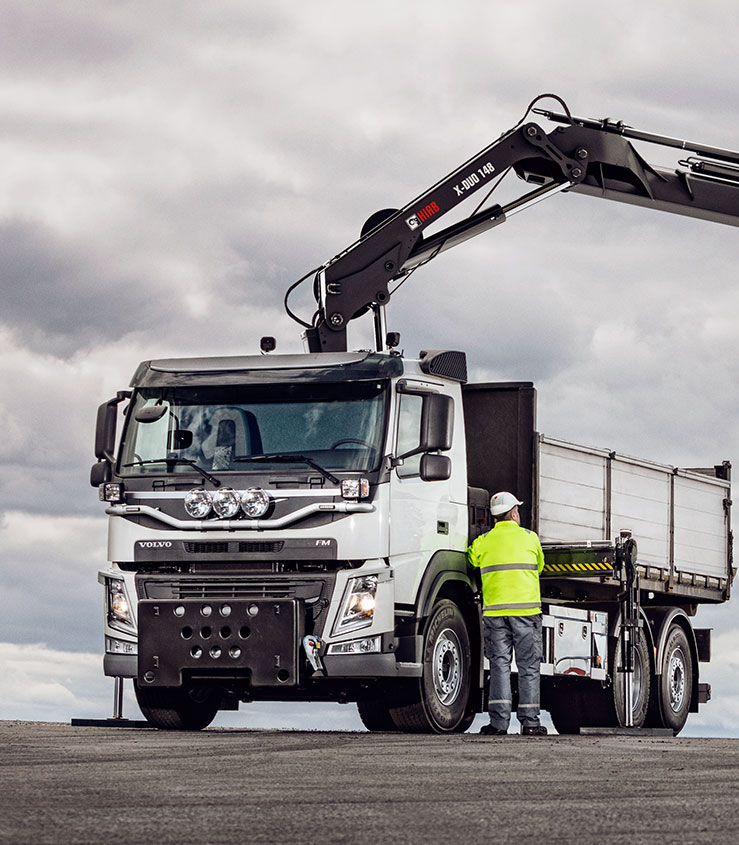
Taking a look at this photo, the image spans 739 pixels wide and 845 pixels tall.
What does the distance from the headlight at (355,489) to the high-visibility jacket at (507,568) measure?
166cm

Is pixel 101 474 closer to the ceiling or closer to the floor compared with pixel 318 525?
closer to the ceiling

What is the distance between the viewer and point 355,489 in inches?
522

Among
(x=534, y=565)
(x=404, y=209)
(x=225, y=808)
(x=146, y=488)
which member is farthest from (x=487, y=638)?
(x=225, y=808)

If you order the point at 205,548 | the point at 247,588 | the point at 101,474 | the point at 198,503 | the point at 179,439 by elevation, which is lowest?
the point at 247,588

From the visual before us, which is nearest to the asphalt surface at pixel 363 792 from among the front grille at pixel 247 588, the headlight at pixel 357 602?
the headlight at pixel 357 602

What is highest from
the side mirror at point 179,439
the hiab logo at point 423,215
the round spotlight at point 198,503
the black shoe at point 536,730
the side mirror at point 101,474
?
the hiab logo at point 423,215

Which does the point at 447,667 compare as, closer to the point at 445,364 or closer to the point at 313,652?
the point at 313,652

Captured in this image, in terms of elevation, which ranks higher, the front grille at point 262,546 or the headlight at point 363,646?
the front grille at point 262,546

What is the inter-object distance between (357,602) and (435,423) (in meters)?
1.73

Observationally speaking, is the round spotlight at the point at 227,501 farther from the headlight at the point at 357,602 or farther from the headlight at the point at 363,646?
the headlight at the point at 363,646

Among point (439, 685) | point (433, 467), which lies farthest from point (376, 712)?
point (433, 467)

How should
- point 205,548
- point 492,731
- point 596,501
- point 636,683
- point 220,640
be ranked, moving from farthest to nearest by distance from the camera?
1. point 636,683
2. point 596,501
3. point 492,731
4. point 205,548
5. point 220,640

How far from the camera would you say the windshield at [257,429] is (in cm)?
1352

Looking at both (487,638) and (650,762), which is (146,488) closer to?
(487,638)
